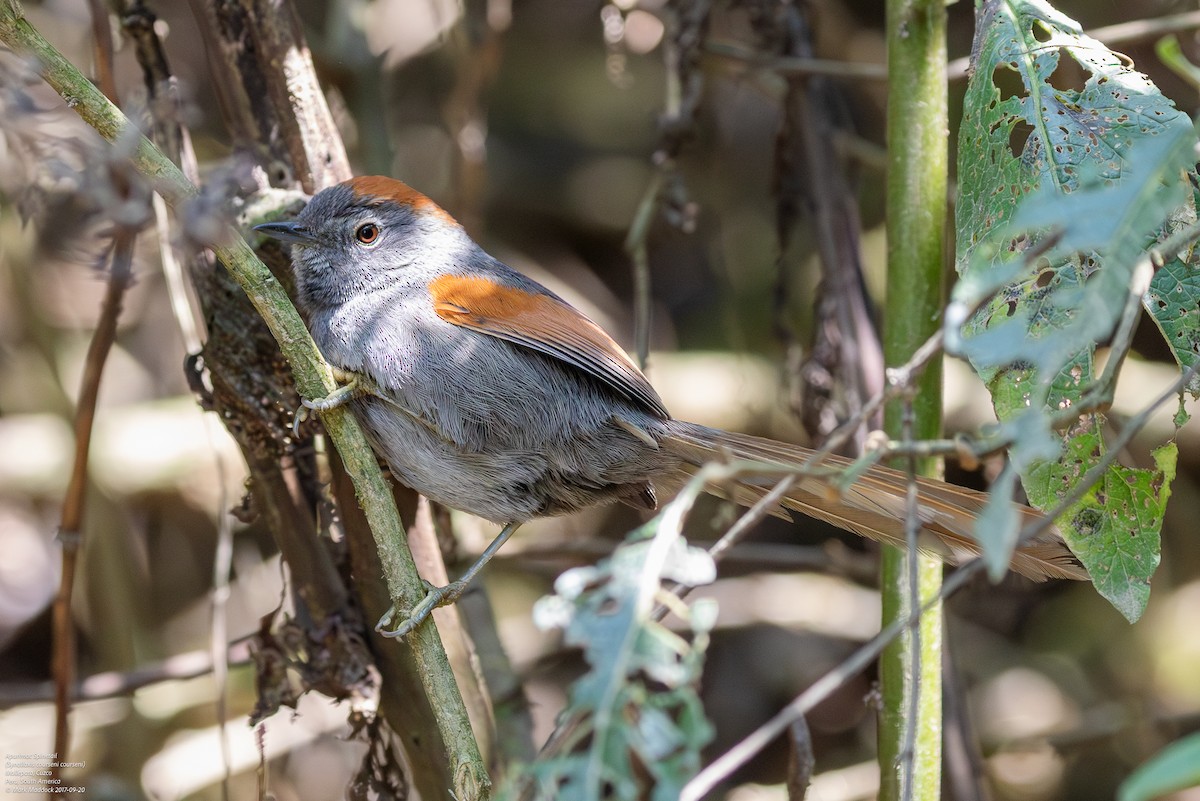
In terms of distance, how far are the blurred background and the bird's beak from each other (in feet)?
3.60

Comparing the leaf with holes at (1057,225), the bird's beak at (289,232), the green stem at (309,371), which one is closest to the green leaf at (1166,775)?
the leaf with holes at (1057,225)

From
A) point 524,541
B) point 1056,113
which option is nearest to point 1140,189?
point 1056,113

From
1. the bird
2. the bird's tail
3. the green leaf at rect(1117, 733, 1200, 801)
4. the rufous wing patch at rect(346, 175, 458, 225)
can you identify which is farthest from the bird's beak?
the green leaf at rect(1117, 733, 1200, 801)

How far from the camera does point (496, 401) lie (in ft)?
9.25

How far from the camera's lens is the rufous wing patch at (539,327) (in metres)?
2.84

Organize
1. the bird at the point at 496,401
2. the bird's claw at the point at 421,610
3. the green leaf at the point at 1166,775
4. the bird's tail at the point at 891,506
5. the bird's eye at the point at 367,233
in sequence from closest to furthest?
the green leaf at the point at 1166,775 < the bird's claw at the point at 421,610 < the bird's tail at the point at 891,506 < the bird at the point at 496,401 < the bird's eye at the point at 367,233

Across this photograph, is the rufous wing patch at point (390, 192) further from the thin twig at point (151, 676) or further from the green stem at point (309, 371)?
the thin twig at point (151, 676)

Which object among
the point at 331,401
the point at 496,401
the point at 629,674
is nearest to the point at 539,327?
the point at 496,401

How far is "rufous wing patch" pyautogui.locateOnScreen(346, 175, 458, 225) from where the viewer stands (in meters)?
3.03

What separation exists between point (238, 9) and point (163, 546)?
112 inches

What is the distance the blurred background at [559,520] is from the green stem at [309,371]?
1.66 m

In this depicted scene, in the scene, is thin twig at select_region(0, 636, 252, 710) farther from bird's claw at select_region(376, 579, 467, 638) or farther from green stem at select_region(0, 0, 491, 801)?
green stem at select_region(0, 0, 491, 801)

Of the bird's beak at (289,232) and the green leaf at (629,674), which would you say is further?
the bird's beak at (289,232)

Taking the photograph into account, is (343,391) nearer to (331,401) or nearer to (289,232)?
(331,401)
